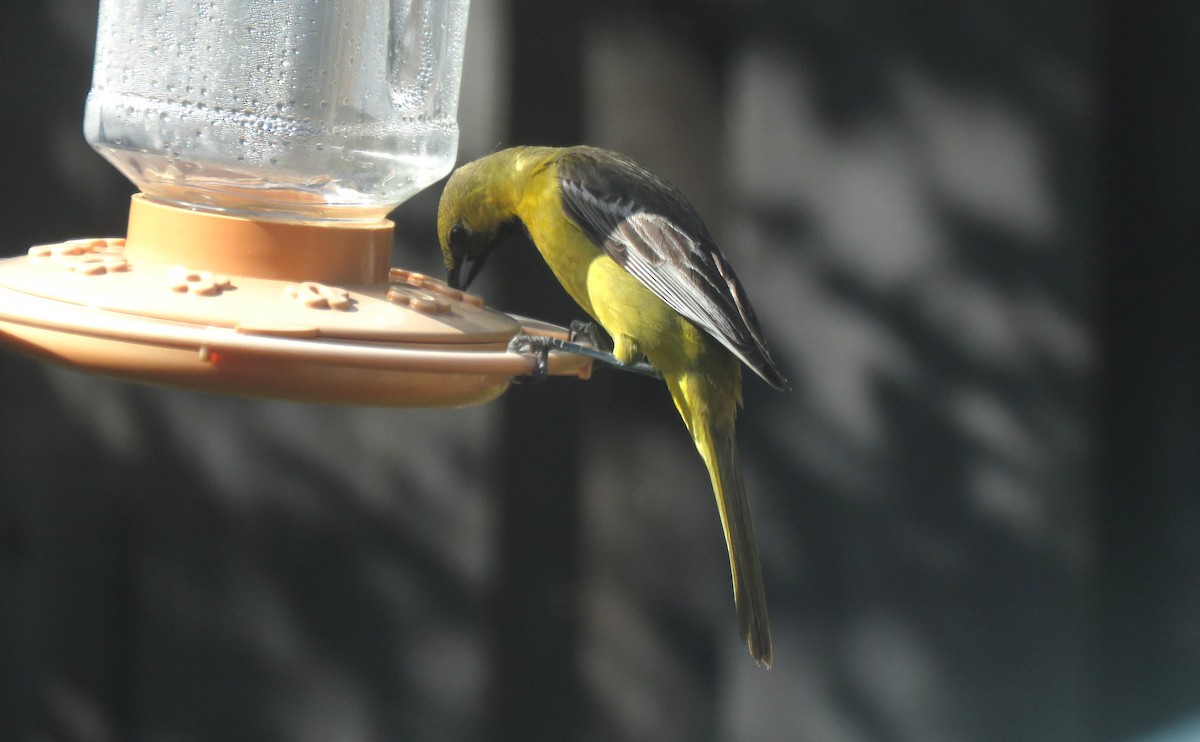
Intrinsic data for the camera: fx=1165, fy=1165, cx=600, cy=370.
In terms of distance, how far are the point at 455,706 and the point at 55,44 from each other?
2.66 metres

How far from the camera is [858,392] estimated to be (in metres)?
3.91

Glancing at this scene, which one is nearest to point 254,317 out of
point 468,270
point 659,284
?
point 659,284

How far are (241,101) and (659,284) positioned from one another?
3.61 feet

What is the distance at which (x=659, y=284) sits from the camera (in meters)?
2.97

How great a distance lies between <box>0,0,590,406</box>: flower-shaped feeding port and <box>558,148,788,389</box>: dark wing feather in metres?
0.39

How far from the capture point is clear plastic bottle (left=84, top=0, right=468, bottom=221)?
248 centimetres

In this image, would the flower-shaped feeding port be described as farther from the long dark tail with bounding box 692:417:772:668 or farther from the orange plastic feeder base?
the long dark tail with bounding box 692:417:772:668

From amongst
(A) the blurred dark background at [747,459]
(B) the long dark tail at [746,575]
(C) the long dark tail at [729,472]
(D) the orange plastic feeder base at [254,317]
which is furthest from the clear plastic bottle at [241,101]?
(A) the blurred dark background at [747,459]

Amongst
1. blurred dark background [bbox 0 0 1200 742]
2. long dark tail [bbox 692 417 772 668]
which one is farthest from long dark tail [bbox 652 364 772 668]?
blurred dark background [bbox 0 0 1200 742]

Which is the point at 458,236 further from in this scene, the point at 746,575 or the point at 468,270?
the point at 746,575

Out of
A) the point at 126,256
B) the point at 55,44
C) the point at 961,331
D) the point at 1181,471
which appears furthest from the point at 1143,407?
the point at 55,44

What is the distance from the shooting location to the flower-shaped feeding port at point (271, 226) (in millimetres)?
1761

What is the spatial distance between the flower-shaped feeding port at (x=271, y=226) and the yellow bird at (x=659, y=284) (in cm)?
37

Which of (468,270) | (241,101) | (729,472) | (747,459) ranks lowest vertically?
(747,459)
